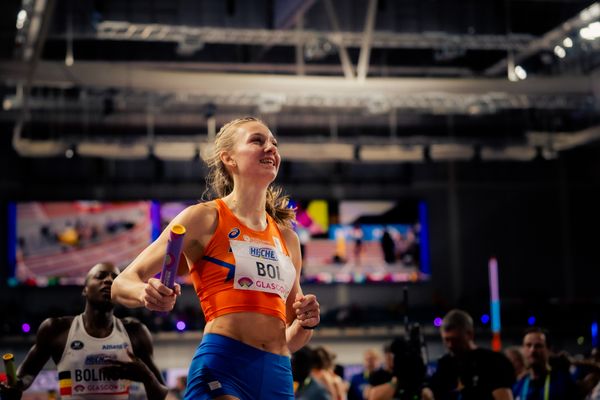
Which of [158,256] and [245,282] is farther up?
[158,256]

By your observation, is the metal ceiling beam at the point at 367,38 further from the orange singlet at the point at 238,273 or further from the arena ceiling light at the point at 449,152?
the orange singlet at the point at 238,273

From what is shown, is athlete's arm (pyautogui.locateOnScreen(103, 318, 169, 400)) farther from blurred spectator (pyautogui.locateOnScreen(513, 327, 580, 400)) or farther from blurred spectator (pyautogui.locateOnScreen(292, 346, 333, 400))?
blurred spectator (pyautogui.locateOnScreen(513, 327, 580, 400))

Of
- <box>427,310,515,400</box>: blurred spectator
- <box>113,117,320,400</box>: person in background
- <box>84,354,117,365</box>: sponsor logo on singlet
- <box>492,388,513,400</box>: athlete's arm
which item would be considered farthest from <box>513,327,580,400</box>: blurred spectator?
<box>113,117,320,400</box>: person in background

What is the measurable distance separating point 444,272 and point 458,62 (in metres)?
4.74

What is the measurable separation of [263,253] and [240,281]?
0.17 metres

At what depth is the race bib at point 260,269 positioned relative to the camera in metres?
3.13

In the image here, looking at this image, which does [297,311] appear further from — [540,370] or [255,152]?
[540,370]

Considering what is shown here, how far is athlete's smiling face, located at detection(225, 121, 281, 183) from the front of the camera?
328cm

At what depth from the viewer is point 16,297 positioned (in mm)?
18094

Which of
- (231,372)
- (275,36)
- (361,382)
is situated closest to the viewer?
(231,372)

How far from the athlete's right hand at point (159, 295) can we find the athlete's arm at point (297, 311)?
630 mm

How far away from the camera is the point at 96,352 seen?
4.79m

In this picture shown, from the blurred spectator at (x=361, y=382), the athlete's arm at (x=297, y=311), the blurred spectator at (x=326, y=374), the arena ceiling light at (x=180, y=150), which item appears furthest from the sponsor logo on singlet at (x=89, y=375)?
the arena ceiling light at (x=180, y=150)

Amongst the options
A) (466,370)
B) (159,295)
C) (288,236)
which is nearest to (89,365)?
(288,236)
